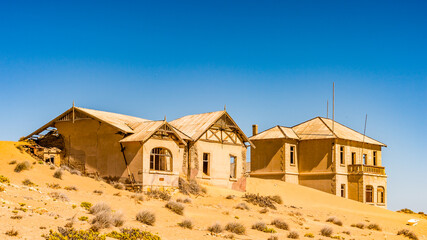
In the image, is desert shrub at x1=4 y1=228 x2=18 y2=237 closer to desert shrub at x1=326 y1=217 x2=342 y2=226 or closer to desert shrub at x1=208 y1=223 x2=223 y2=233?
desert shrub at x1=208 y1=223 x2=223 y2=233

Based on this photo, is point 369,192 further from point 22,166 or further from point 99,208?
point 99,208

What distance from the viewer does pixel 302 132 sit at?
46625 millimetres

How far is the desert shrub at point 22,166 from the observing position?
29.1m

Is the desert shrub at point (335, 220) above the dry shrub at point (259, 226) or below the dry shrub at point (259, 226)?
below

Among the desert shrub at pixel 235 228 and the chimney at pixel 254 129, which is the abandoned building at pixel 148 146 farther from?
the chimney at pixel 254 129

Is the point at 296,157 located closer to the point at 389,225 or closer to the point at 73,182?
the point at 389,225

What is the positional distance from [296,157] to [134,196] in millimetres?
20885

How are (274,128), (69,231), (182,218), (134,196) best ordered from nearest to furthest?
1. (69,231)
2. (182,218)
3. (134,196)
4. (274,128)

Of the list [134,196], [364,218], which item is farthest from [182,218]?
[364,218]

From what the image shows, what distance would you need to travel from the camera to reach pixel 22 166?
2936 centimetres

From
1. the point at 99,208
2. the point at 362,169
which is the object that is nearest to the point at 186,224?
the point at 99,208

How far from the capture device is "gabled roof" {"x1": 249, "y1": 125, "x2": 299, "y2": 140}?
147ft

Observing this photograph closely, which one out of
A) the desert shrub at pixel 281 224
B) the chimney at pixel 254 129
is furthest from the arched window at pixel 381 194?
the desert shrub at pixel 281 224

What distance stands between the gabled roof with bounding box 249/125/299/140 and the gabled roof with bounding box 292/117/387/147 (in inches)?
29.8
